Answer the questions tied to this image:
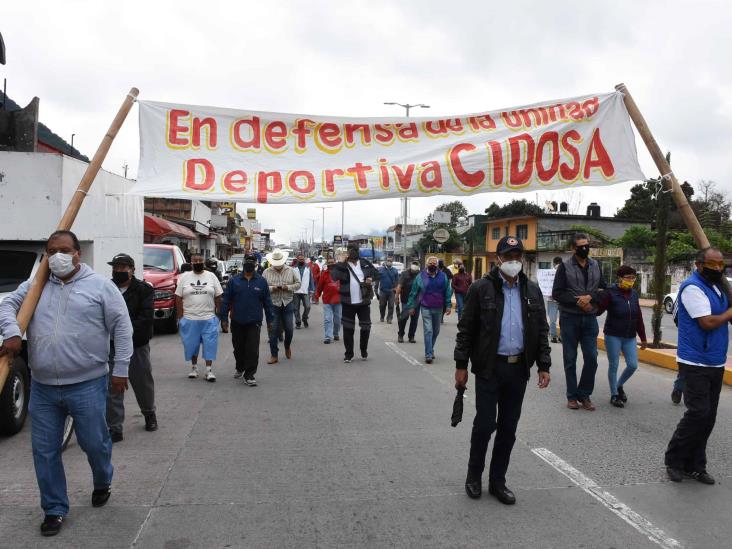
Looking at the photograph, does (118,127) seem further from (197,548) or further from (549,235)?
(549,235)

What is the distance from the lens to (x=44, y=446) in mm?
3760

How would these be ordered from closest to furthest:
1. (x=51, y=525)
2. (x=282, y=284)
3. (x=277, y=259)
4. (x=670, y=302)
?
(x=51, y=525)
(x=282, y=284)
(x=277, y=259)
(x=670, y=302)

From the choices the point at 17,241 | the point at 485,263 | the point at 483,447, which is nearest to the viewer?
the point at 483,447

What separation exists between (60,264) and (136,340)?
2.26 meters

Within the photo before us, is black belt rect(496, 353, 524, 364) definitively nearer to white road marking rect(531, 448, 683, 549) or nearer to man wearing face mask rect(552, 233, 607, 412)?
white road marking rect(531, 448, 683, 549)

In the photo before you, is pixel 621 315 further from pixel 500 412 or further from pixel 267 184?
pixel 267 184

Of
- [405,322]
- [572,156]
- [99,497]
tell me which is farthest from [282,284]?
[99,497]

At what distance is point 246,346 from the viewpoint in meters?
8.35

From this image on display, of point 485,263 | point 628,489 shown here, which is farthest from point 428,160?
point 485,263

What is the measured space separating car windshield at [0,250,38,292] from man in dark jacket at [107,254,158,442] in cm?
159

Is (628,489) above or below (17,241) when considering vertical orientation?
below

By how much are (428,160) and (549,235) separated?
134 ft

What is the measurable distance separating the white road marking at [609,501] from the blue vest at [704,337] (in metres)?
1.29

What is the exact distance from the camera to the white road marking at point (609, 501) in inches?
147
